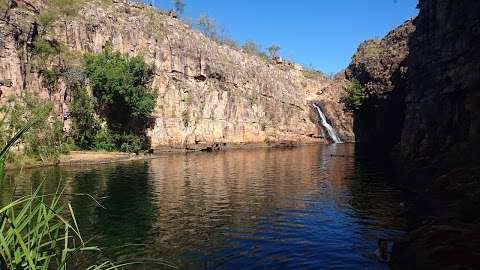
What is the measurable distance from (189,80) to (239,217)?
82.0m

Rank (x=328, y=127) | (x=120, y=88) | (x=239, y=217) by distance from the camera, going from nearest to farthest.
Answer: (x=239, y=217), (x=120, y=88), (x=328, y=127)

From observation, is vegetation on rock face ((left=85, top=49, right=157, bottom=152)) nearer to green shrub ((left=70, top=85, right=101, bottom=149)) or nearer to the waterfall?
green shrub ((left=70, top=85, right=101, bottom=149))

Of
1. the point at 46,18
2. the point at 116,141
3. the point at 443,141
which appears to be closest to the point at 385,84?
the point at 443,141

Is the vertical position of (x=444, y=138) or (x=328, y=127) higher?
(x=328, y=127)

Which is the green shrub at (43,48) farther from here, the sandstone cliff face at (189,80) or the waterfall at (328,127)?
the waterfall at (328,127)

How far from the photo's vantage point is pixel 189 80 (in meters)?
106

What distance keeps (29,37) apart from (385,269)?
69693 millimetres

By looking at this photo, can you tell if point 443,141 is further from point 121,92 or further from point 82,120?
point 82,120

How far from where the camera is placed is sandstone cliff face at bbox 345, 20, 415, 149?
9125 cm

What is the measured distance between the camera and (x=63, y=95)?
75375mm

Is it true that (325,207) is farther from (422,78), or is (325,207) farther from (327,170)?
(422,78)

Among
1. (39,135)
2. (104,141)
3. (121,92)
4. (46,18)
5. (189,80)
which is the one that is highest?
(46,18)

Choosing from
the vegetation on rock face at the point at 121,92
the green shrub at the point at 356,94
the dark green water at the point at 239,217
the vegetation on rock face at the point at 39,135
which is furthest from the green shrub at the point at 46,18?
the green shrub at the point at 356,94

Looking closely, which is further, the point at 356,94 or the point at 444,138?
the point at 356,94
